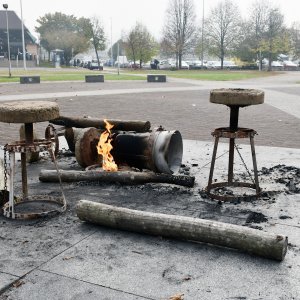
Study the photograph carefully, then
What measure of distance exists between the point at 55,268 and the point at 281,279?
5.93ft

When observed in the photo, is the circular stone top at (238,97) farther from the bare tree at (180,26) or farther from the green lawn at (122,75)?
the bare tree at (180,26)

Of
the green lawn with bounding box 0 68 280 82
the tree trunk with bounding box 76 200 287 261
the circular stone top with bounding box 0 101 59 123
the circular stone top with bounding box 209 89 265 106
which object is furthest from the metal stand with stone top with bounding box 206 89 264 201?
the green lawn with bounding box 0 68 280 82

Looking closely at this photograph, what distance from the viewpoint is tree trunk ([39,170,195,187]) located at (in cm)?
580

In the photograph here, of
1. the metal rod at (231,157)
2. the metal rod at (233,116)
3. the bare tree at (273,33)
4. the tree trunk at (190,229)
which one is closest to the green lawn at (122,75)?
the bare tree at (273,33)

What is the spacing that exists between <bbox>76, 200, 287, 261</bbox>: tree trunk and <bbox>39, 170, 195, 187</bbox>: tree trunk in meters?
1.49

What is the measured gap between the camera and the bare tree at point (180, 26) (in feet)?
250

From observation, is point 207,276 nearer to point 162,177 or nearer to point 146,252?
point 146,252

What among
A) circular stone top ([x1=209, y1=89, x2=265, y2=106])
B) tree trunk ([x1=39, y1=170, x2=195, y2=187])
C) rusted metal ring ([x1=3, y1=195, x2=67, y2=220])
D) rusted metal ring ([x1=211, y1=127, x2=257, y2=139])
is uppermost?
circular stone top ([x1=209, y1=89, x2=265, y2=106])

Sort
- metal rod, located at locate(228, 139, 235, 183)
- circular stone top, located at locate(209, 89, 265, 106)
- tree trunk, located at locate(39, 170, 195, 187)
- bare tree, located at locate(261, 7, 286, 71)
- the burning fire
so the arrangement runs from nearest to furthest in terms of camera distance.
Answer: circular stone top, located at locate(209, 89, 265, 106)
metal rod, located at locate(228, 139, 235, 183)
tree trunk, located at locate(39, 170, 195, 187)
the burning fire
bare tree, located at locate(261, 7, 286, 71)

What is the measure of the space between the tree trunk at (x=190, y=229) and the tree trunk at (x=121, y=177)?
149 centimetres

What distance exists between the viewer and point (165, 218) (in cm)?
405

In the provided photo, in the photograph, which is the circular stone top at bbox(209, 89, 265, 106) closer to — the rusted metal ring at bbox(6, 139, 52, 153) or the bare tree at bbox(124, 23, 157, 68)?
the rusted metal ring at bbox(6, 139, 52, 153)

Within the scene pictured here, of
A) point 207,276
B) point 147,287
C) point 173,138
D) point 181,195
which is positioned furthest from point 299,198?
point 147,287

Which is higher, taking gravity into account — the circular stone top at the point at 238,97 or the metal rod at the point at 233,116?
the circular stone top at the point at 238,97
